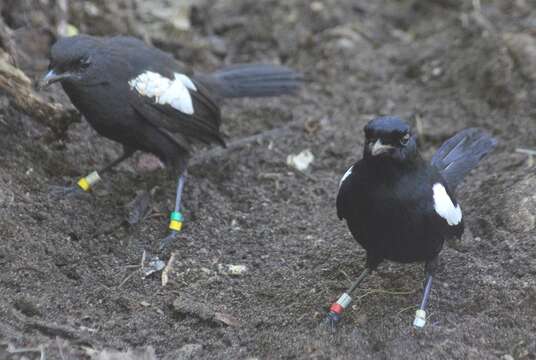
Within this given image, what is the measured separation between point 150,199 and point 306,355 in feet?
6.92

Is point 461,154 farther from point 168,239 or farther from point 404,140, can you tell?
point 168,239

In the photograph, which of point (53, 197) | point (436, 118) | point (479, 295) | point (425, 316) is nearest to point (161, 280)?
point (53, 197)

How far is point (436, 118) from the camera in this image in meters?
6.29

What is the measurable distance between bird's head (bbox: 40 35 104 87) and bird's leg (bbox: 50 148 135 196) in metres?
0.74

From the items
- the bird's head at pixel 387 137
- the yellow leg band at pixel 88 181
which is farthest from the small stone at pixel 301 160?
the bird's head at pixel 387 137

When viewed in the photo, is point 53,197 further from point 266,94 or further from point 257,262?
point 266,94

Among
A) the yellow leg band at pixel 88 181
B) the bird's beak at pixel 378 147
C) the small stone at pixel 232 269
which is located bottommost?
the yellow leg band at pixel 88 181

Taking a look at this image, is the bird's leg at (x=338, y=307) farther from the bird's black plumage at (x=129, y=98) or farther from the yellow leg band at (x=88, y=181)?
the yellow leg band at (x=88, y=181)

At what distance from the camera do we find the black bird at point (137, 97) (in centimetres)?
466

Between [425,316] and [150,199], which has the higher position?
[425,316]

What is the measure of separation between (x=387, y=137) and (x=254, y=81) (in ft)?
8.53

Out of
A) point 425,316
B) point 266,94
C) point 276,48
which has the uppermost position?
point 425,316

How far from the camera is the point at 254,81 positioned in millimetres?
5961

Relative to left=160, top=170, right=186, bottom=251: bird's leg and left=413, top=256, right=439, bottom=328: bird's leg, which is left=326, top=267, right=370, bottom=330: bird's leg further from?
left=160, top=170, right=186, bottom=251: bird's leg
